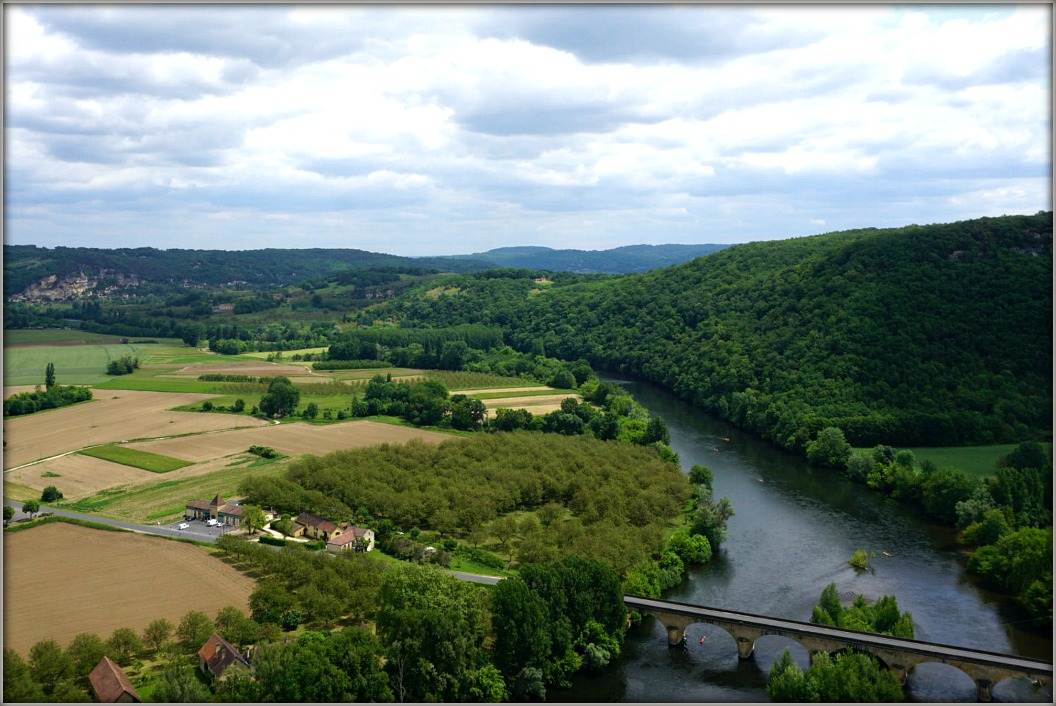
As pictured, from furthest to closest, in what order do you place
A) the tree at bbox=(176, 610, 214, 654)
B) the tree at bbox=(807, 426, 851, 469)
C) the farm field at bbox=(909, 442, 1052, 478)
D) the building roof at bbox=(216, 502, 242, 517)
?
the tree at bbox=(807, 426, 851, 469), the farm field at bbox=(909, 442, 1052, 478), the building roof at bbox=(216, 502, 242, 517), the tree at bbox=(176, 610, 214, 654)

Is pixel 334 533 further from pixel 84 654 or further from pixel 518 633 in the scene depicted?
Answer: pixel 518 633

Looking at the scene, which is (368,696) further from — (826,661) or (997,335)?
(997,335)

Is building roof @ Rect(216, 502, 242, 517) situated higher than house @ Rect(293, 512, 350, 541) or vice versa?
building roof @ Rect(216, 502, 242, 517)

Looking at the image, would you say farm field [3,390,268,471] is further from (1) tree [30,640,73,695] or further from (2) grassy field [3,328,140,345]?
(2) grassy field [3,328,140,345]

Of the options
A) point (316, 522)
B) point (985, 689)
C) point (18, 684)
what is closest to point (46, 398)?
point (316, 522)

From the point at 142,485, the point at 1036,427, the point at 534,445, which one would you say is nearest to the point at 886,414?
the point at 1036,427

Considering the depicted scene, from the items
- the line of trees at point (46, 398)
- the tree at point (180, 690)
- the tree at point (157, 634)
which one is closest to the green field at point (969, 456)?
the tree at point (180, 690)

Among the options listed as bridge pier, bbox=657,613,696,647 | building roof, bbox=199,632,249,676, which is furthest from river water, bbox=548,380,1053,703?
building roof, bbox=199,632,249,676
